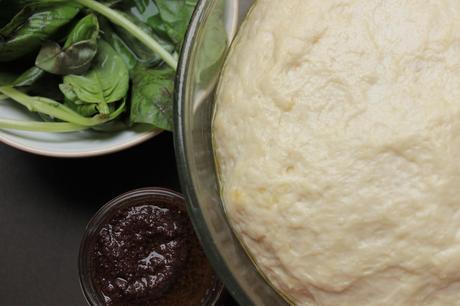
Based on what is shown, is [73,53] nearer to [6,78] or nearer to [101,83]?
[101,83]

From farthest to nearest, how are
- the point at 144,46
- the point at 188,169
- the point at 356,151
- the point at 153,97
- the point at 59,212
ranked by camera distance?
the point at 59,212, the point at 144,46, the point at 153,97, the point at 188,169, the point at 356,151

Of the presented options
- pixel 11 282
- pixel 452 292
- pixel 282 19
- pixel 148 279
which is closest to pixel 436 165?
pixel 452 292

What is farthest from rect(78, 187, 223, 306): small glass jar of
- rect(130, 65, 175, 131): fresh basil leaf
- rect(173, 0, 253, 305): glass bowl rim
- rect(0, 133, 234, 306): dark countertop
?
rect(173, 0, 253, 305): glass bowl rim

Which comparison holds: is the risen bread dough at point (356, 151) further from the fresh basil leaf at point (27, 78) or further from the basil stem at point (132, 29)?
the fresh basil leaf at point (27, 78)

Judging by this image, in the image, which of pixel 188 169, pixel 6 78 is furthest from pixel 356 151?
pixel 6 78

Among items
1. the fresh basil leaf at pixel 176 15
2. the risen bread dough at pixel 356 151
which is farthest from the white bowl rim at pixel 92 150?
the risen bread dough at pixel 356 151

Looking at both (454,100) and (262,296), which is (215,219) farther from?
(454,100)

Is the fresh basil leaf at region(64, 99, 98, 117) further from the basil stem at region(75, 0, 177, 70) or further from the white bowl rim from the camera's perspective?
the basil stem at region(75, 0, 177, 70)
